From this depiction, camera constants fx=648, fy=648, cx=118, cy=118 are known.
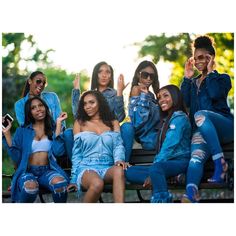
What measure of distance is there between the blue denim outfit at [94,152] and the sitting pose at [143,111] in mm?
112

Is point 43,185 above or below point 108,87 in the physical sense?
below

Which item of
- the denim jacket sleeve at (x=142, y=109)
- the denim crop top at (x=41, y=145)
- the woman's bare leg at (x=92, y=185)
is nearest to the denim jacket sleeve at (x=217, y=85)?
the denim jacket sleeve at (x=142, y=109)

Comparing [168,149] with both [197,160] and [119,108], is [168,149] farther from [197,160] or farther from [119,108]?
[119,108]

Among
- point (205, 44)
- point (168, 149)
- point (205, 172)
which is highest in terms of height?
point (205, 44)

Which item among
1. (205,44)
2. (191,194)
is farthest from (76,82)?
(191,194)

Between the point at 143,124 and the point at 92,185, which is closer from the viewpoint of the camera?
the point at 92,185

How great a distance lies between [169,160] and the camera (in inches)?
239

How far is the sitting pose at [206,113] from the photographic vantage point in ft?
19.4

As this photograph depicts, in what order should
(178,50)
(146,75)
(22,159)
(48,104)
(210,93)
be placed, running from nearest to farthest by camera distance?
1. (210,93)
2. (22,159)
3. (146,75)
4. (48,104)
5. (178,50)

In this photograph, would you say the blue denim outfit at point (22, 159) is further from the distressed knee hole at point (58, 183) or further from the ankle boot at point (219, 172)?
the ankle boot at point (219, 172)

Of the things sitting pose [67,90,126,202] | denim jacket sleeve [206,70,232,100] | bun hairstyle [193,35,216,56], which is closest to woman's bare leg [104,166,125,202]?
sitting pose [67,90,126,202]

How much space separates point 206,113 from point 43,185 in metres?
1.73

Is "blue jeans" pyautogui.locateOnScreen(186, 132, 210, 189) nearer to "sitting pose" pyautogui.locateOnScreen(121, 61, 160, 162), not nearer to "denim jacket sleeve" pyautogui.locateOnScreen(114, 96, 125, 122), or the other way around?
"sitting pose" pyautogui.locateOnScreen(121, 61, 160, 162)
